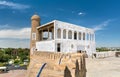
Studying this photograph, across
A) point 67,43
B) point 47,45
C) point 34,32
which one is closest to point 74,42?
point 67,43

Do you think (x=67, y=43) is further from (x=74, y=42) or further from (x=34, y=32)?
(x=34, y=32)

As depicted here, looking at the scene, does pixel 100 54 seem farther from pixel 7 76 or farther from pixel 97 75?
pixel 7 76

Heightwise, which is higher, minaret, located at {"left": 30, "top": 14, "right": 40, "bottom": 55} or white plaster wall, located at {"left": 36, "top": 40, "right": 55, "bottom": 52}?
minaret, located at {"left": 30, "top": 14, "right": 40, "bottom": 55}

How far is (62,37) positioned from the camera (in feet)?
59.4

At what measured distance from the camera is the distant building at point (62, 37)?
689 inches

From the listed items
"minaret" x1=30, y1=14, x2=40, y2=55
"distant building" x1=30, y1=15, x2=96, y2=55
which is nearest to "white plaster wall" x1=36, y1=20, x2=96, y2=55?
"distant building" x1=30, y1=15, x2=96, y2=55

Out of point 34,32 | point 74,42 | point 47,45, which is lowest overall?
point 47,45

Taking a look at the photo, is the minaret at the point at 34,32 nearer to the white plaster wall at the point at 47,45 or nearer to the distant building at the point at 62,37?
the distant building at the point at 62,37

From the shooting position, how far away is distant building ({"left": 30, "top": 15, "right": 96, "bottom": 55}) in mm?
17500

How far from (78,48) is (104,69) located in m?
8.43

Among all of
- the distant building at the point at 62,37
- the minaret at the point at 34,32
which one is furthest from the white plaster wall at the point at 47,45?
the minaret at the point at 34,32

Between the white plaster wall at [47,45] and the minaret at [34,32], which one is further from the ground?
the minaret at [34,32]

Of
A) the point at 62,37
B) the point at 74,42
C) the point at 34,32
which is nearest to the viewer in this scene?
the point at 62,37

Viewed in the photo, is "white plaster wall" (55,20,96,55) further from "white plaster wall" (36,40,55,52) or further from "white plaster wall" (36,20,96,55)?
"white plaster wall" (36,40,55,52)
